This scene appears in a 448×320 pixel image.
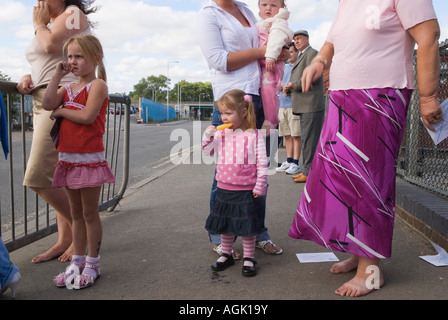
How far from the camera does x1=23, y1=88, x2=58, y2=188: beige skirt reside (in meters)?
2.96

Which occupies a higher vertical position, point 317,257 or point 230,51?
point 230,51

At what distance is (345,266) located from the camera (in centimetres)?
270

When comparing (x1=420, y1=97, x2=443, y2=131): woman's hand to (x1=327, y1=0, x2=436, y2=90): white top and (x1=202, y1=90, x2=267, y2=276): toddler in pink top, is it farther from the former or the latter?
(x1=202, y1=90, x2=267, y2=276): toddler in pink top

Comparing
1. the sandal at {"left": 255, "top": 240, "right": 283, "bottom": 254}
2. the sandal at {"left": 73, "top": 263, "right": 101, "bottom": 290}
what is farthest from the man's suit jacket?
the sandal at {"left": 73, "top": 263, "right": 101, "bottom": 290}

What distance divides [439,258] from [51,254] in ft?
8.91

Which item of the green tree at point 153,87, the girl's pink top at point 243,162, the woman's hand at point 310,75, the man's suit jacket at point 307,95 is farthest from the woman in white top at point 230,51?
the green tree at point 153,87

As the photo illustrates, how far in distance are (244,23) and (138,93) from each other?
15261 cm

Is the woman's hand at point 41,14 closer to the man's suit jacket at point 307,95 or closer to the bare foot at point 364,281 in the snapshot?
the bare foot at point 364,281

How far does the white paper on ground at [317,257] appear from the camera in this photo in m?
2.94

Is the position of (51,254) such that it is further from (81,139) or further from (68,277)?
(81,139)

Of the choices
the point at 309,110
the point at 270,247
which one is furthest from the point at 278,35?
the point at 309,110

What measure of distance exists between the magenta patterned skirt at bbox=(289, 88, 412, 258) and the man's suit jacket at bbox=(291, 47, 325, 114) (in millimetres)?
3535

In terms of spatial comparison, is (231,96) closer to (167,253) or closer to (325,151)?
(325,151)
